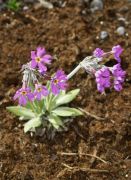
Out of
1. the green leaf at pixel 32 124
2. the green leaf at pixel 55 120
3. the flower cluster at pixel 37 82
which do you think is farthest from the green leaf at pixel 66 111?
the flower cluster at pixel 37 82

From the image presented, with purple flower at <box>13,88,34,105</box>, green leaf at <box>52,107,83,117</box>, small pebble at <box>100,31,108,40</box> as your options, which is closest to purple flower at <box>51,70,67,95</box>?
purple flower at <box>13,88,34,105</box>

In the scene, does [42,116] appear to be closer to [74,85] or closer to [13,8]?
[74,85]

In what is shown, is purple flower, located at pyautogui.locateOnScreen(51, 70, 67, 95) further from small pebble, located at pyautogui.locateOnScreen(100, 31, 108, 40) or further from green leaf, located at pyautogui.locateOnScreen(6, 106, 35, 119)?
small pebble, located at pyautogui.locateOnScreen(100, 31, 108, 40)

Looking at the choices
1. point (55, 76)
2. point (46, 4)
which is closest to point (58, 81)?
point (55, 76)

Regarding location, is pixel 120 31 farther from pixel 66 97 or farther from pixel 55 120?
pixel 55 120

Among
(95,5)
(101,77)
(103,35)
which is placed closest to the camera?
(101,77)

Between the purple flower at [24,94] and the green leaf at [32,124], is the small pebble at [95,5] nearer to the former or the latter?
the green leaf at [32,124]

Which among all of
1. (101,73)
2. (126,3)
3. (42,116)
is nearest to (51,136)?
(42,116)
